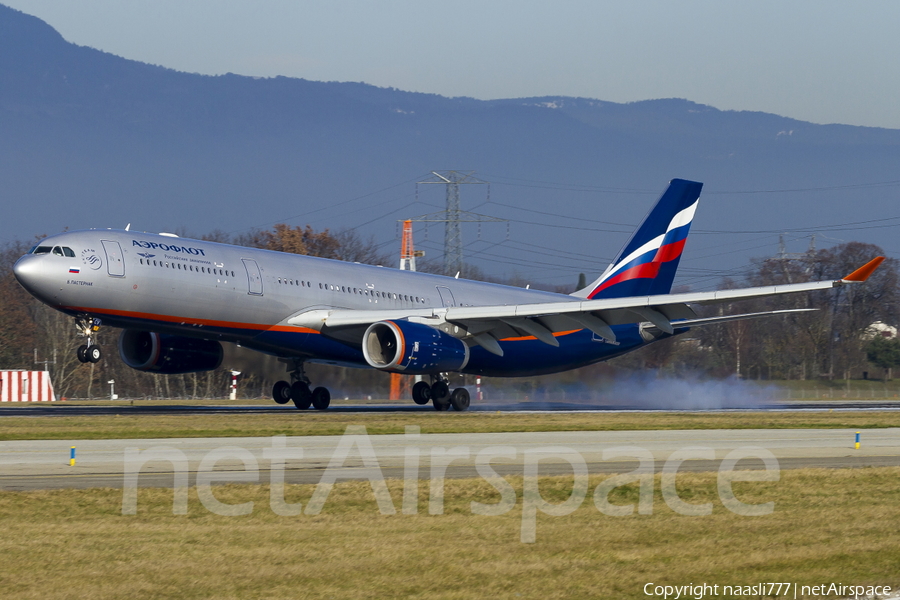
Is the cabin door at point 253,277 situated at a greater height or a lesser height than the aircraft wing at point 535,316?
greater

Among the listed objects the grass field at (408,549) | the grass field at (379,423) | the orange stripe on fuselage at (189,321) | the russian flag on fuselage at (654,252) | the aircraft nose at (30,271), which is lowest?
the grass field at (379,423)

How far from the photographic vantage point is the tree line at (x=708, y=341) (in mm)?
57250

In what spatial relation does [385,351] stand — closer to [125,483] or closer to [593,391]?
[593,391]

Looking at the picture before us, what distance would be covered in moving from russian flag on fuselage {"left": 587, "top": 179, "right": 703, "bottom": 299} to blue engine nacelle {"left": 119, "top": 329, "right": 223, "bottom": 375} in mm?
16423

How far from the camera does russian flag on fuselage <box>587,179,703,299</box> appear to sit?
142ft

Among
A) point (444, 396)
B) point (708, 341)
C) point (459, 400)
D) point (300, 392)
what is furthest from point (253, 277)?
point (708, 341)

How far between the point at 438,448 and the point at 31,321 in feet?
173

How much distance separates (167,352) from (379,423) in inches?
384

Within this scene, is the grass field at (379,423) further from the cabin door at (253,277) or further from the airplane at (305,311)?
the cabin door at (253,277)

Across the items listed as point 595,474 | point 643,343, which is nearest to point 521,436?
point 595,474

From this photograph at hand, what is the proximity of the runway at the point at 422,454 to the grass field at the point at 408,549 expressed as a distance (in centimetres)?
222

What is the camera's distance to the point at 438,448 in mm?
21422

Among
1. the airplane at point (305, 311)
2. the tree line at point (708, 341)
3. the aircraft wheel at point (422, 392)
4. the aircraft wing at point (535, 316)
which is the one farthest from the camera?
the tree line at point (708, 341)

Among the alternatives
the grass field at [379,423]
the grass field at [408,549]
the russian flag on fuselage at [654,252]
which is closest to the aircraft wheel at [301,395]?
the grass field at [379,423]
